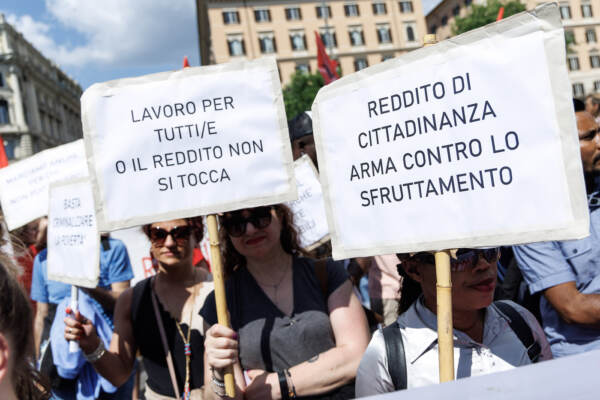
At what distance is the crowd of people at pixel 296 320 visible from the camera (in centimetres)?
145

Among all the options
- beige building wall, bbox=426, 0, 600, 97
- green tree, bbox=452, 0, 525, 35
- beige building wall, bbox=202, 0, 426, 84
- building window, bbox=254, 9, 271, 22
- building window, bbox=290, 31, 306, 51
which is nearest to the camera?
green tree, bbox=452, 0, 525, 35

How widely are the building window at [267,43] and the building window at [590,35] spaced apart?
29.1 metres

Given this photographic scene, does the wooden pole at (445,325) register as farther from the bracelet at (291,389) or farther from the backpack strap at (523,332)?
the bracelet at (291,389)

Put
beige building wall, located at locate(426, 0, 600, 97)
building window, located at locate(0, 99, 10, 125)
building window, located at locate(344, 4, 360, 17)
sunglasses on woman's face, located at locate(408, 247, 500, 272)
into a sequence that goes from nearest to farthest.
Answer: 1. sunglasses on woman's face, located at locate(408, 247, 500, 272)
2. beige building wall, located at locate(426, 0, 600, 97)
3. building window, located at locate(0, 99, 10, 125)
4. building window, located at locate(344, 4, 360, 17)

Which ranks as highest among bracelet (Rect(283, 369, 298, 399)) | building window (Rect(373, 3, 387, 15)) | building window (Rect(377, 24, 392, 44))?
building window (Rect(373, 3, 387, 15))

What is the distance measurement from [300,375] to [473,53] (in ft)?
4.02

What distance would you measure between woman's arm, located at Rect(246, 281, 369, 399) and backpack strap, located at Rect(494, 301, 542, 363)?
54 centimetres

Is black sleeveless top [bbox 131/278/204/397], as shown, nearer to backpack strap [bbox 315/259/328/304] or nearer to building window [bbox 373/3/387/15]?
backpack strap [bbox 315/259/328/304]

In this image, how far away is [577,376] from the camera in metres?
0.82

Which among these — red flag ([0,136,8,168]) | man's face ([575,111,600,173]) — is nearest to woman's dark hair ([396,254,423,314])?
man's face ([575,111,600,173])

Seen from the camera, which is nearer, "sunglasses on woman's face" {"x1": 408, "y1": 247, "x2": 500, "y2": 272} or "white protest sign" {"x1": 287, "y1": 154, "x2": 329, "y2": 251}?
"sunglasses on woman's face" {"x1": 408, "y1": 247, "x2": 500, "y2": 272}

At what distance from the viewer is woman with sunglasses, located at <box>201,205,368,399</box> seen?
1.75 meters

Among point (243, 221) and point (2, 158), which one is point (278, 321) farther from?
point (2, 158)

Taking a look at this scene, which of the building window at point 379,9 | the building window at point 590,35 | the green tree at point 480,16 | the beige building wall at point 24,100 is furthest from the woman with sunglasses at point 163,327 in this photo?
the building window at point 590,35
